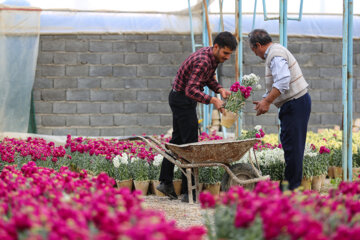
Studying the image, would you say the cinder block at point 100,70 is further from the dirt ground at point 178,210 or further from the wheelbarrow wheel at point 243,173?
the wheelbarrow wheel at point 243,173

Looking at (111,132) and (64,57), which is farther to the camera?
(111,132)

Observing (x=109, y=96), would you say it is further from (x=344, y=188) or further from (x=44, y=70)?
(x=344, y=188)

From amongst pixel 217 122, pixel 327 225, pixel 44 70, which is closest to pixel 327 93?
pixel 217 122

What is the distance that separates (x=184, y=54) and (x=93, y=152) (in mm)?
4565

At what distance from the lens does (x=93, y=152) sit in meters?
6.00

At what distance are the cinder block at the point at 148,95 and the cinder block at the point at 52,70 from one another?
149cm

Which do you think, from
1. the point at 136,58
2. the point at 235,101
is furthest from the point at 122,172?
the point at 136,58

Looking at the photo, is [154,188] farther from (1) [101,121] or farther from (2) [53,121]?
(2) [53,121]

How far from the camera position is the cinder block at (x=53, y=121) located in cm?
1012

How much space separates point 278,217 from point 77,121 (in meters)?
8.61

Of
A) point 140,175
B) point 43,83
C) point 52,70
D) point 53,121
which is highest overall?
point 52,70

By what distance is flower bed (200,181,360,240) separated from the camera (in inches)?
73.6

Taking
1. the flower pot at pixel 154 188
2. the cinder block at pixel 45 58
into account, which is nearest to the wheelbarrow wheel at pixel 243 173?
the flower pot at pixel 154 188

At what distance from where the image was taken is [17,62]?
30.3 feet
